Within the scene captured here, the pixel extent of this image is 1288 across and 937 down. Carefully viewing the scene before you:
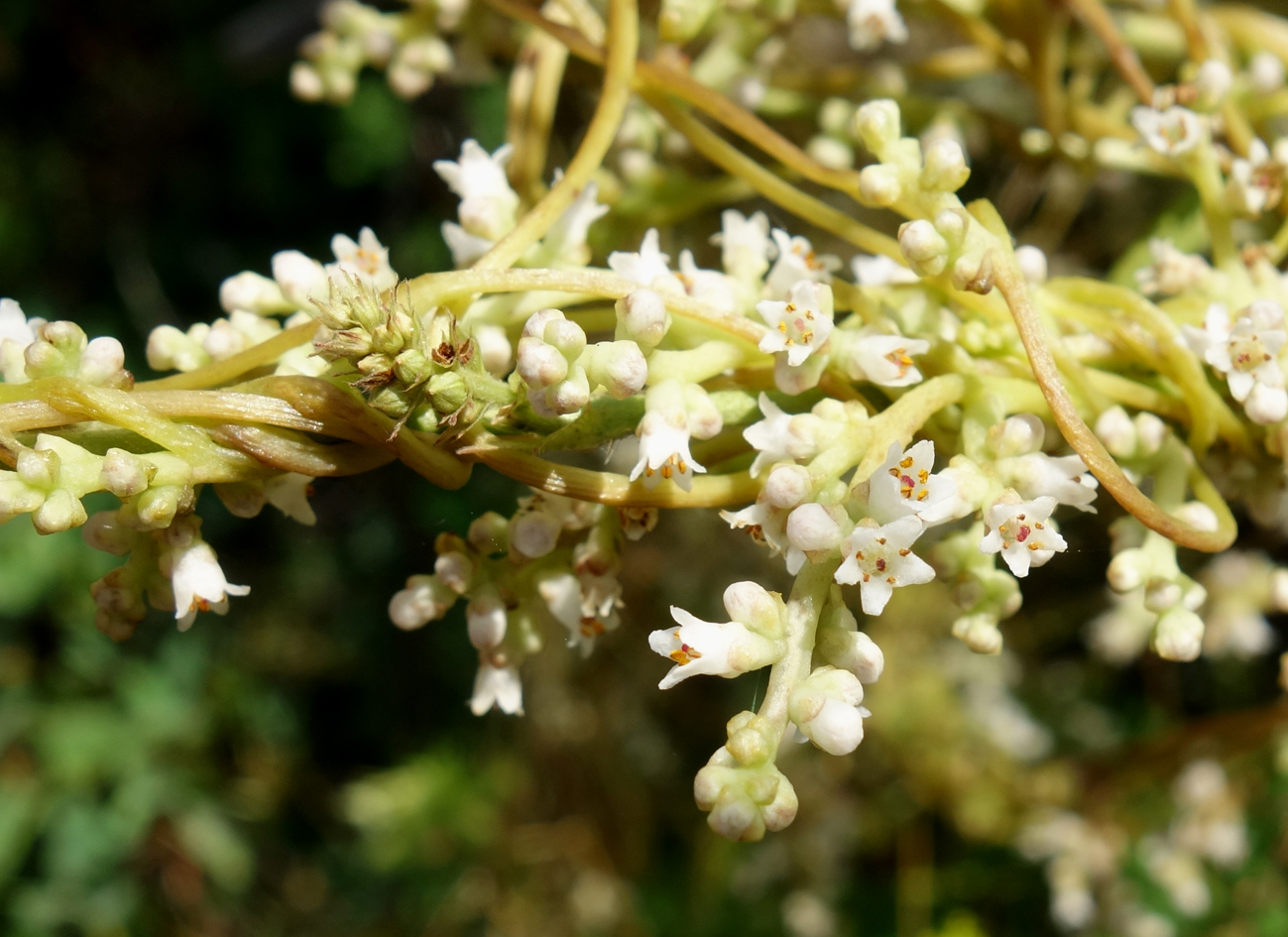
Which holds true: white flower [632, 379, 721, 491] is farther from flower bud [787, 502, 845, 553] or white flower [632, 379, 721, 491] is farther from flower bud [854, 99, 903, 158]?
flower bud [854, 99, 903, 158]

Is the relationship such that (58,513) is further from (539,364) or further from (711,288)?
(711,288)

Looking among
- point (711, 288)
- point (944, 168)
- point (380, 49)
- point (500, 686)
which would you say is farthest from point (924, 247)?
point (380, 49)

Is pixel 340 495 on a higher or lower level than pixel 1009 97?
lower

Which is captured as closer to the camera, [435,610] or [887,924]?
[435,610]

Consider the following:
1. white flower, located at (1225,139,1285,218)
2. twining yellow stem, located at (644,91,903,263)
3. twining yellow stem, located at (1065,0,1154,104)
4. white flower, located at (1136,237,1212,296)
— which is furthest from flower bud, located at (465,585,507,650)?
twining yellow stem, located at (1065,0,1154,104)

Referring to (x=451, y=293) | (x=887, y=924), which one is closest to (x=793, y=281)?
(x=451, y=293)

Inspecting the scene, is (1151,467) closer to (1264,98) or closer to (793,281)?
(793,281)

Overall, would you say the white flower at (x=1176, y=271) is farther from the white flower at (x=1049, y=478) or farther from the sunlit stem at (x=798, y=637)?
the sunlit stem at (x=798, y=637)
